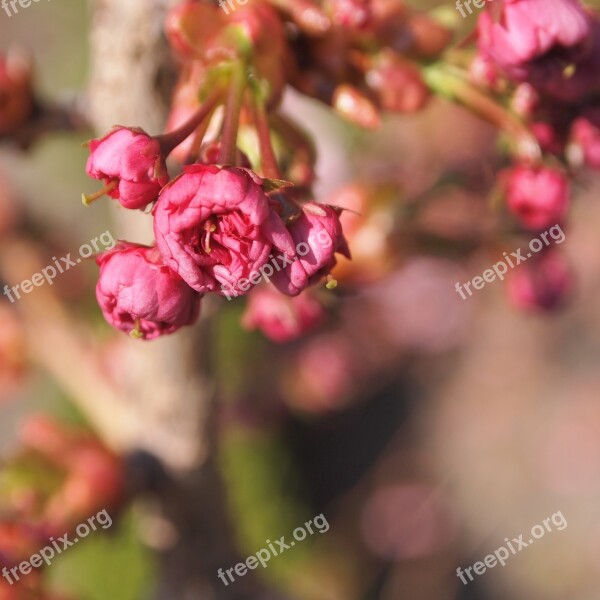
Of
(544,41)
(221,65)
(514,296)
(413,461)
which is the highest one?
(221,65)

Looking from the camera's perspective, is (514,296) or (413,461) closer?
(514,296)

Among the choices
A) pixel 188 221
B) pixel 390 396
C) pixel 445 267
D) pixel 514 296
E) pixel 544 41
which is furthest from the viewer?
pixel 390 396

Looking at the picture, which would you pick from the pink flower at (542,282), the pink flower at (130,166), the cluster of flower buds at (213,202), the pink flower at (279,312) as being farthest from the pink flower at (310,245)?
the pink flower at (542,282)

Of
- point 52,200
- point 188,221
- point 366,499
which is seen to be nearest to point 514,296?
point 188,221

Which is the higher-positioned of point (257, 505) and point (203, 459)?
point (203, 459)

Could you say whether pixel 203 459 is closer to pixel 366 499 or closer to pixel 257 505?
pixel 257 505

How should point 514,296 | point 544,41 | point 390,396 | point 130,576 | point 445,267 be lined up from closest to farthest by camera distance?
point 544,41 → point 514,296 → point 130,576 → point 445,267 → point 390,396
